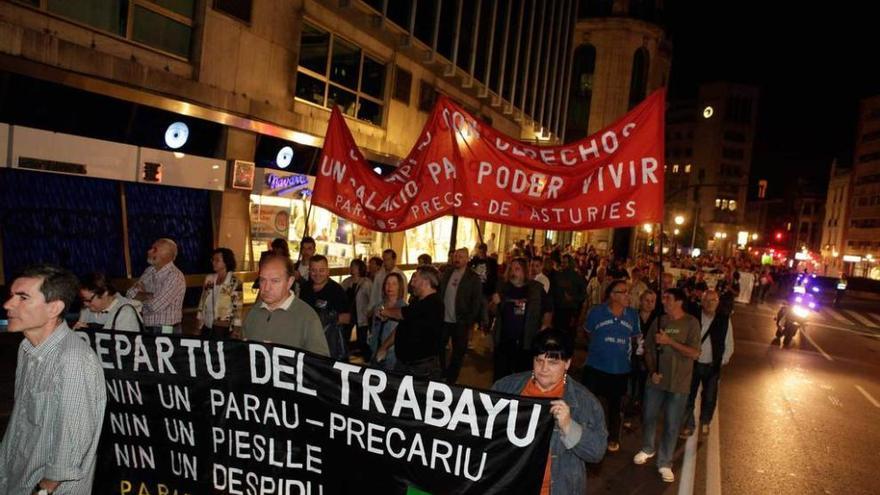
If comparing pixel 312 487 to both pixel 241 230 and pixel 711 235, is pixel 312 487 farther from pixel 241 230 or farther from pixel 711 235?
pixel 711 235

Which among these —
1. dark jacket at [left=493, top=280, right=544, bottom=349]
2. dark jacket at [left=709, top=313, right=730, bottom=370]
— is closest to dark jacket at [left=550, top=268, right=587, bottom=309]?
dark jacket at [left=493, top=280, right=544, bottom=349]

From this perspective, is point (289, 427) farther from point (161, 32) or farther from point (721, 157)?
point (721, 157)

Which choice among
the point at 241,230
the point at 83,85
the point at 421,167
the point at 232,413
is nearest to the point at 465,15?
the point at 241,230

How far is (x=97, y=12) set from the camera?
9.93 m

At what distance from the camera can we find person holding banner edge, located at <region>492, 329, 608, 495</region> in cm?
341

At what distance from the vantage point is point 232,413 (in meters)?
3.94

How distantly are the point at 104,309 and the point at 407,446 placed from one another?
3.16 m

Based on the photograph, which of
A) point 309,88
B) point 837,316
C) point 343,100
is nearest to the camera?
point 309,88

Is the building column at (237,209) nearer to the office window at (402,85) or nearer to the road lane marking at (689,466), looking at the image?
the office window at (402,85)

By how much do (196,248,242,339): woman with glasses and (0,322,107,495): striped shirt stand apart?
4088 millimetres

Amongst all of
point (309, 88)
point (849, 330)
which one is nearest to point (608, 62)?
point (849, 330)

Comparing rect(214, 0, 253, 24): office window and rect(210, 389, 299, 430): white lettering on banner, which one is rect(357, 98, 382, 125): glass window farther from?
rect(210, 389, 299, 430): white lettering on banner

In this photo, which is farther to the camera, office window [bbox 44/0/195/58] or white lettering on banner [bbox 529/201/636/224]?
office window [bbox 44/0/195/58]

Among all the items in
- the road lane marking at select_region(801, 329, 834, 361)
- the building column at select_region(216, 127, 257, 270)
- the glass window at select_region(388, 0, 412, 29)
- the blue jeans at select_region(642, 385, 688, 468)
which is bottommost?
the road lane marking at select_region(801, 329, 834, 361)
